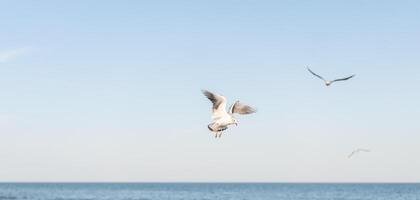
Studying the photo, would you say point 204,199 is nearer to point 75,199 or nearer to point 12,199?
point 75,199

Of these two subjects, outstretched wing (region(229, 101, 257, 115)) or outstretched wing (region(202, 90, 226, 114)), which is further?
outstretched wing (region(229, 101, 257, 115))

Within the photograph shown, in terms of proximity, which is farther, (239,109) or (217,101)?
(239,109)

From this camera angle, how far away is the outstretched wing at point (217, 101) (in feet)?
47.4

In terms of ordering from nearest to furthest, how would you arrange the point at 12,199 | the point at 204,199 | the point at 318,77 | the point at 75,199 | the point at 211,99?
the point at 211,99 → the point at 318,77 → the point at 12,199 → the point at 75,199 → the point at 204,199

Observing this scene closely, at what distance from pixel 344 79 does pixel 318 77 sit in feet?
2.96

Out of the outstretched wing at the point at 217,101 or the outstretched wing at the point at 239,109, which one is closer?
the outstretched wing at the point at 217,101

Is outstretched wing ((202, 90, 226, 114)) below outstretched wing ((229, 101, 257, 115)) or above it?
above

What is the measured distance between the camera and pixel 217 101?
47.8 feet

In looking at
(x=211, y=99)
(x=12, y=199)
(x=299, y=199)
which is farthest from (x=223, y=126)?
(x=299, y=199)

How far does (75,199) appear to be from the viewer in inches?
3807

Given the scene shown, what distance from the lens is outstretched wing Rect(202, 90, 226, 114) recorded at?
14453 millimetres

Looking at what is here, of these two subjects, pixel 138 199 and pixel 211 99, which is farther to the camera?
pixel 138 199

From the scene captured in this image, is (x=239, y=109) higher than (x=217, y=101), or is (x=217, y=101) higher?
(x=217, y=101)

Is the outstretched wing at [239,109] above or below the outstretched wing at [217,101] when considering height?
below
